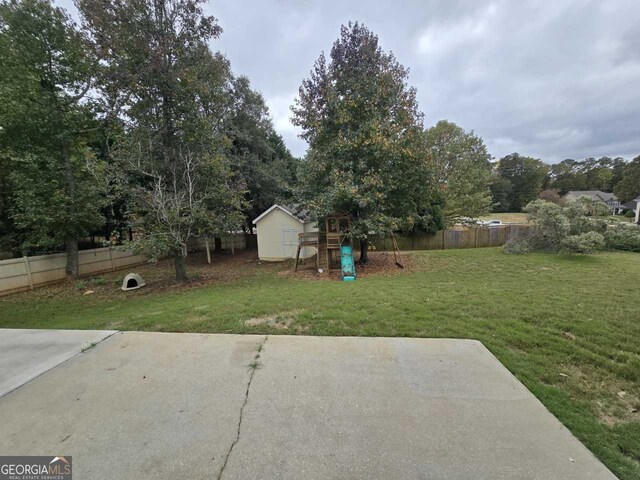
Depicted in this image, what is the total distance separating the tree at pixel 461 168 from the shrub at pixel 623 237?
323 inches

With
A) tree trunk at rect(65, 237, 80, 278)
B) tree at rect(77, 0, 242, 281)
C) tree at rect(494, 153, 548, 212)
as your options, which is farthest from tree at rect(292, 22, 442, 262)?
tree at rect(494, 153, 548, 212)

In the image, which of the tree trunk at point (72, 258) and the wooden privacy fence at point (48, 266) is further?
the tree trunk at point (72, 258)

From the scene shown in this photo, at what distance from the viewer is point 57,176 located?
31.8ft

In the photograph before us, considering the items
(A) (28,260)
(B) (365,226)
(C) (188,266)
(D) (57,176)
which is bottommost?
(C) (188,266)

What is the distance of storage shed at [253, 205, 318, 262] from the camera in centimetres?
1410

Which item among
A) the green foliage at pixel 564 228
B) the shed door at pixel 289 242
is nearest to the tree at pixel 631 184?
the green foliage at pixel 564 228

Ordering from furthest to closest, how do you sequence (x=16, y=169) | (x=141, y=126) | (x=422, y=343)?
(x=16, y=169), (x=141, y=126), (x=422, y=343)

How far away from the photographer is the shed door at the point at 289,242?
14219 millimetres

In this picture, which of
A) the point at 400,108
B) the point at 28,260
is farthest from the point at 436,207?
the point at 28,260

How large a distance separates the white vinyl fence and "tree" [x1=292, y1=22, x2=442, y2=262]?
7.27 meters

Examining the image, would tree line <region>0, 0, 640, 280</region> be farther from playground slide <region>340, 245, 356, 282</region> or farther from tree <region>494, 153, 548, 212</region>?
tree <region>494, 153, 548, 212</region>

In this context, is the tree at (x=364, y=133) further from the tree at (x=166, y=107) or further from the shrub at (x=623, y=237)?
the shrub at (x=623, y=237)

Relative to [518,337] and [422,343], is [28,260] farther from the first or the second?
[518,337]

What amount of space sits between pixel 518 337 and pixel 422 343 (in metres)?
1.37
